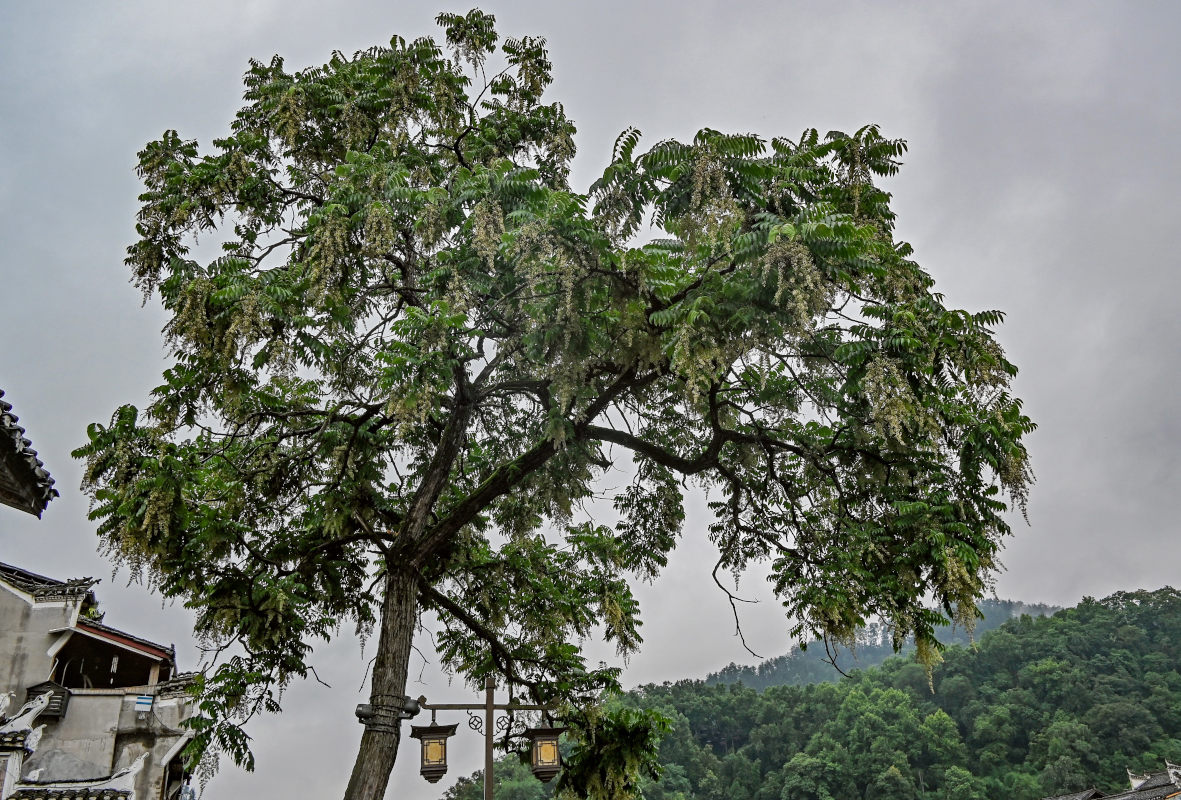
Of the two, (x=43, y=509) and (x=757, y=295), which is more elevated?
(x=757, y=295)

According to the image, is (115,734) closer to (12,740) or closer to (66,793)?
(66,793)

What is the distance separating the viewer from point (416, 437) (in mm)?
10461

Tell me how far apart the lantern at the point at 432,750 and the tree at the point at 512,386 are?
651 mm

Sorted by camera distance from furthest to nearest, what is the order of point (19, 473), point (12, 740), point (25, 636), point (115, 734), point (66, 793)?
1. point (115, 734)
2. point (25, 636)
3. point (66, 793)
4. point (12, 740)
5. point (19, 473)

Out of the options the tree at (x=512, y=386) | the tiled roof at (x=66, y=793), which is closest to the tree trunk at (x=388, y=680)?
the tree at (x=512, y=386)

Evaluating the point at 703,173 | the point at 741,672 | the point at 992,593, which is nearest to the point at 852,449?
the point at 992,593

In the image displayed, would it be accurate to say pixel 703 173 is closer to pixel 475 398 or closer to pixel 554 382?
pixel 554 382

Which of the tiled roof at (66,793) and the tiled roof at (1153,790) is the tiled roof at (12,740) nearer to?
the tiled roof at (66,793)

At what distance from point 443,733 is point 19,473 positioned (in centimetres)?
498

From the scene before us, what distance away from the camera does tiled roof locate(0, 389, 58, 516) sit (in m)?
5.15

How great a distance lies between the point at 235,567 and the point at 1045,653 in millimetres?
66108

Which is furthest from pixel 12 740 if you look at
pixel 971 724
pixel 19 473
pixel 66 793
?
pixel 971 724

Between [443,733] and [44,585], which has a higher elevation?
[44,585]

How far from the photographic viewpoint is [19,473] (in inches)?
211
